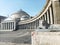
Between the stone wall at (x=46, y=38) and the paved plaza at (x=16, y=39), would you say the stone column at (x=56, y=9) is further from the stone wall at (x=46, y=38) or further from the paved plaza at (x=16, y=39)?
the paved plaza at (x=16, y=39)

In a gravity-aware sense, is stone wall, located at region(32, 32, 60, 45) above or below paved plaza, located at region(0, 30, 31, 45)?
above

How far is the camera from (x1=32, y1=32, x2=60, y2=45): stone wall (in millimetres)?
2480

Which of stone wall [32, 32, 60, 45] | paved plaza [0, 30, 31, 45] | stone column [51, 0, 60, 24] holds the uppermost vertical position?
stone column [51, 0, 60, 24]

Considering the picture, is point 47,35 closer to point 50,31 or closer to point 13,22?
point 50,31

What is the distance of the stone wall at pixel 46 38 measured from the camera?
97.7 inches

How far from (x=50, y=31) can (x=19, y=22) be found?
51714mm

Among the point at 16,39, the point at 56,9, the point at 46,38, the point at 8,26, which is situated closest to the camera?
the point at 46,38

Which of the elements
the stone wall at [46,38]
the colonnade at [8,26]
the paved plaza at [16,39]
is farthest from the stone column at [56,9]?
the colonnade at [8,26]

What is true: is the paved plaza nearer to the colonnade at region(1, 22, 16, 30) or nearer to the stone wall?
the stone wall

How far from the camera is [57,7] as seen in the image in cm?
381

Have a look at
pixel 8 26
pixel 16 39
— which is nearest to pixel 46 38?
pixel 16 39

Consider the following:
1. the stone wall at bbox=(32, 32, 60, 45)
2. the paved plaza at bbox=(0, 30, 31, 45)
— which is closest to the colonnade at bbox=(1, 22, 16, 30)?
the paved plaza at bbox=(0, 30, 31, 45)

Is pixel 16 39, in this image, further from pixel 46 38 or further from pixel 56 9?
pixel 46 38

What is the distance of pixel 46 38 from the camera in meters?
2.57
